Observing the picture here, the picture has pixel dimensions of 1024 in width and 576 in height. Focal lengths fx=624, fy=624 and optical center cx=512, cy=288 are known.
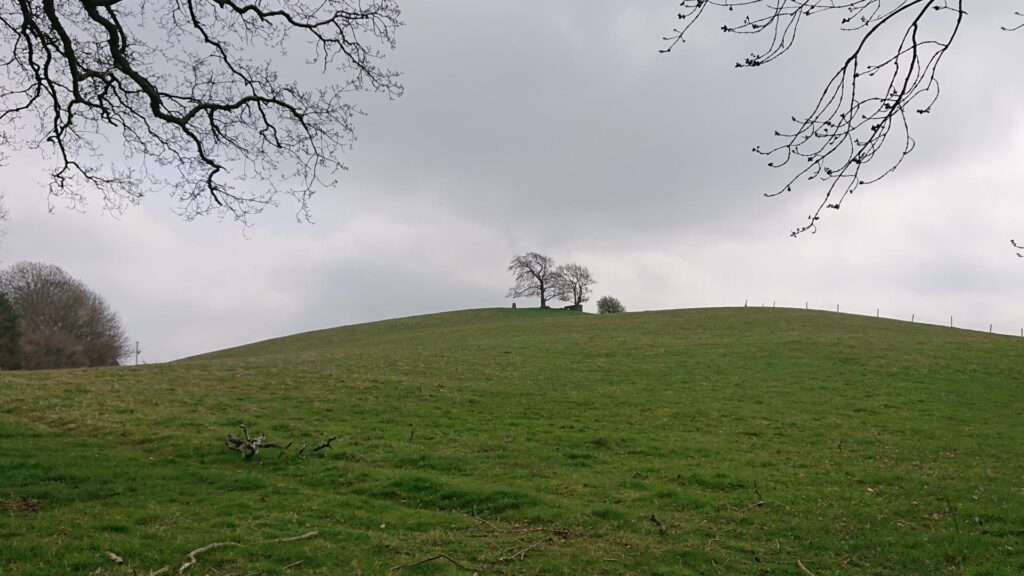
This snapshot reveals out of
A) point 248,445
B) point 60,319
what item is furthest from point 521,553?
point 60,319

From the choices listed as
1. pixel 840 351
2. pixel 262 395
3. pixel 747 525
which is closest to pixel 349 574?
pixel 747 525

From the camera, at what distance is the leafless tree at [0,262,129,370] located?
2103 inches

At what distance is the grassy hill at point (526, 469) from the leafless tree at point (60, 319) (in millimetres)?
33018

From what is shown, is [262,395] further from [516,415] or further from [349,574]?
[349,574]

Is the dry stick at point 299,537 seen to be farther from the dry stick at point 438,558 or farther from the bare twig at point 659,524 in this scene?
the bare twig at point 659,524

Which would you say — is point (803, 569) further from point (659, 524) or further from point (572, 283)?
point (572, 283)

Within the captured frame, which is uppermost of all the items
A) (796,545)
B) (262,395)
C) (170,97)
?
(170,97)

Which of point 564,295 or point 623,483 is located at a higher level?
point 564,295

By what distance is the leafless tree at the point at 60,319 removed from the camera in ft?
175

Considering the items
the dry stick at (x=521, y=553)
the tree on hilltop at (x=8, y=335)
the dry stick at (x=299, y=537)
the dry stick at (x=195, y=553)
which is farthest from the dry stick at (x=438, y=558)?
the tree on hilltop at (x=8, y=335)

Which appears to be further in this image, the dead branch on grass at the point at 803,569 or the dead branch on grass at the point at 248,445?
the dead branch on grass at the point at 248,445

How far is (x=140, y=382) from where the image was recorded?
83.4 feet

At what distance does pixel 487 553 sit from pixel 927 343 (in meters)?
38.1

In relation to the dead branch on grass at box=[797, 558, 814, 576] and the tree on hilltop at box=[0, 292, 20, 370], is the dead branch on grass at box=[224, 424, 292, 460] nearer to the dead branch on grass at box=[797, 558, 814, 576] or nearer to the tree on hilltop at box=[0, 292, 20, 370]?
the dead branch on grass at box=[797, 558, 814, 576]
